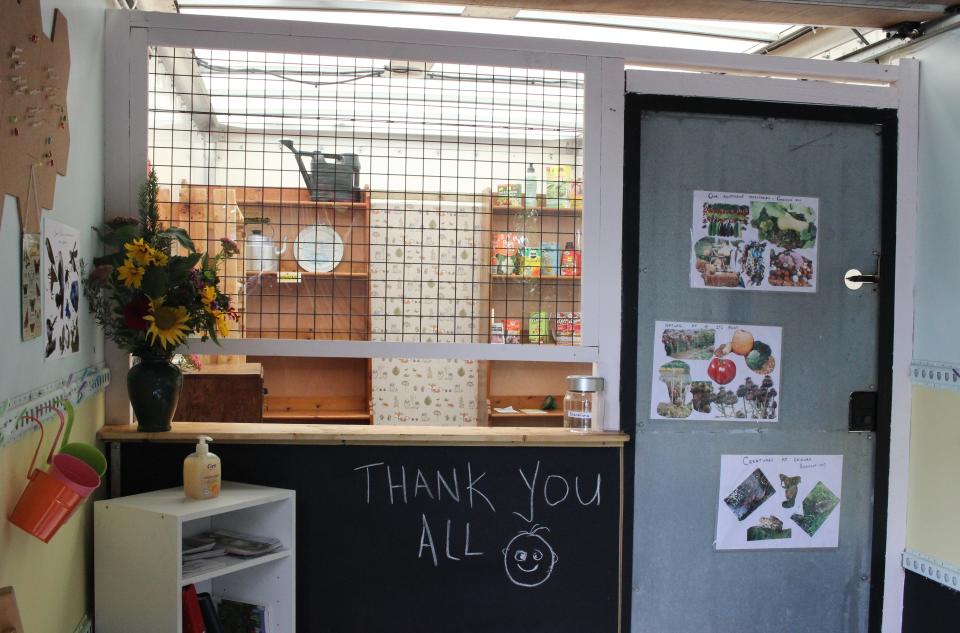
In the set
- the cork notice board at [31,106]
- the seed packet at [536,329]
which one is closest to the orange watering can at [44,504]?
the cork notice board at [31,106]

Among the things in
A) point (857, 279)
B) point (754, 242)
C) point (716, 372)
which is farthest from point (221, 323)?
point (857, 279)

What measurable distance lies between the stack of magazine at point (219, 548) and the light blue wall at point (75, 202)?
59 centimetres

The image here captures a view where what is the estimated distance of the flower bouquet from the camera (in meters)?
2.25

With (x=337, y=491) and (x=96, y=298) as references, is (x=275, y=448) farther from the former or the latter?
(x=96, y=298)

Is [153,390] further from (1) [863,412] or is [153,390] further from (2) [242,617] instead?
(1) [863,412]

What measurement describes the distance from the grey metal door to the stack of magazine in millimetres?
1238

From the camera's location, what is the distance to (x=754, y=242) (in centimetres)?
279

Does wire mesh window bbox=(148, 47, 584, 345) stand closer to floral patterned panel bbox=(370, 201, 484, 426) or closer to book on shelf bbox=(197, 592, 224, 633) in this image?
floral patterned panel bbox=(370, 201, 484, 426)

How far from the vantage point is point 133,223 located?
232 cm

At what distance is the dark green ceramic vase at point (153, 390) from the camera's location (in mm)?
2373

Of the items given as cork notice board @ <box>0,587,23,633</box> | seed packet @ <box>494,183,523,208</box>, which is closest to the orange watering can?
cork notice board @ <box>0,587,23,633</box>

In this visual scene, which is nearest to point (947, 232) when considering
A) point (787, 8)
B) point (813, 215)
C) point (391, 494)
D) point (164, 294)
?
point (813, 215)

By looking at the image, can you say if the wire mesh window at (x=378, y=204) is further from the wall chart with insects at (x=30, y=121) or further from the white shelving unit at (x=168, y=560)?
the wall chart with insects at (x=30, y=121)

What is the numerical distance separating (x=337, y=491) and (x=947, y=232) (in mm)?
2187
